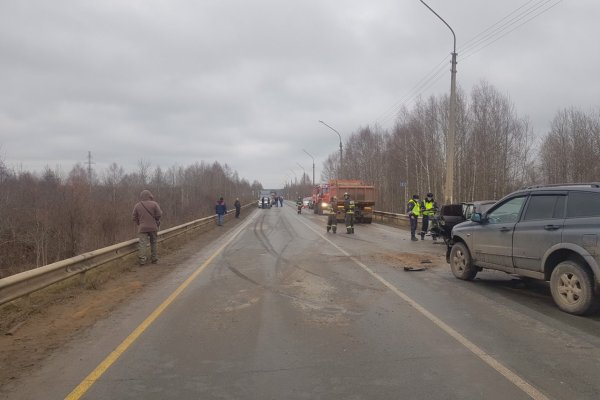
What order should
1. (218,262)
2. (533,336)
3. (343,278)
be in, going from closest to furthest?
(533,336) < (343,278) < (218,262)

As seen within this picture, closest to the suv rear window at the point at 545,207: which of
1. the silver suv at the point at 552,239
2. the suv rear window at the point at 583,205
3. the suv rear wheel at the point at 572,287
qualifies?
the silver suv at the point at 552,239

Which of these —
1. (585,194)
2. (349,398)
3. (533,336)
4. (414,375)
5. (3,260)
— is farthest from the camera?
(3,260)

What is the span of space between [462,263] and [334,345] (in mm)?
5125

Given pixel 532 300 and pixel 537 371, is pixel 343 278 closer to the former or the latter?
pixel 532 300

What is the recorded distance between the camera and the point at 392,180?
6300 cm

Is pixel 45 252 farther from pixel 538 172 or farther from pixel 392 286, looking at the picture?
pixel 538 172

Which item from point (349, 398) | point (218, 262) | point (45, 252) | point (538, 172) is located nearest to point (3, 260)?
point (45, 252)

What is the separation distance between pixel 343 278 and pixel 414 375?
540cm

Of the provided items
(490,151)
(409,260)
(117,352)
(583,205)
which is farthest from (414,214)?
(490,151)

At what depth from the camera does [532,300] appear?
298 inches

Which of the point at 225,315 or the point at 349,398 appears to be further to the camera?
the point at 225,315

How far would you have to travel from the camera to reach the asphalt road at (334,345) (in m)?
4.07

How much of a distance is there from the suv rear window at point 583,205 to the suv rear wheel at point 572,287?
702 millimetres

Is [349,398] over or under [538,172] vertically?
under
